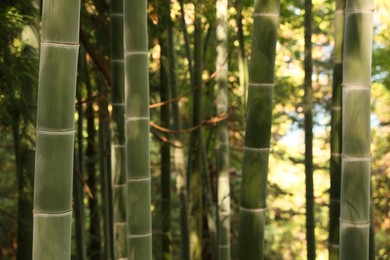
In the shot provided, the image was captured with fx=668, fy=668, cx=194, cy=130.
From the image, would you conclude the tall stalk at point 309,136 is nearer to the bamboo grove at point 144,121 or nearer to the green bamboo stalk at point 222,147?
the bamboo grove at point 144,121

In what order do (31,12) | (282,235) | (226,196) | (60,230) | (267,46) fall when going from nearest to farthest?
(60,230) → (267,46) → (31,12) → (226,196) → (282,235)

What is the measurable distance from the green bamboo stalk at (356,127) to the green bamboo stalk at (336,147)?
1117 mm

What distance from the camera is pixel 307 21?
513 centimetres

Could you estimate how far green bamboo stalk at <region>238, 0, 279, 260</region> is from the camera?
3076 mm

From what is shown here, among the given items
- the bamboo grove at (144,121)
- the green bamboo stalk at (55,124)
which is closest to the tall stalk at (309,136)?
the bamboo grove at (144,121)

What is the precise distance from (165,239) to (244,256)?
347cm

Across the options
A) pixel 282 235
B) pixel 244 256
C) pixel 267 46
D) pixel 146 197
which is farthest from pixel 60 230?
pixel 282 235

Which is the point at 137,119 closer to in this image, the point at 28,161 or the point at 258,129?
A: the point at 258,129

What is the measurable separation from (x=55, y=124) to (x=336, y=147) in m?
2.25

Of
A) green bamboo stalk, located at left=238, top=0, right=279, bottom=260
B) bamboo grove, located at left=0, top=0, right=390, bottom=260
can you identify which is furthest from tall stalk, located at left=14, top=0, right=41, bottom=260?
green bamboo stalk, located at left=238, top=0, right=279, bottom=260

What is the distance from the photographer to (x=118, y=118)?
14.3ft

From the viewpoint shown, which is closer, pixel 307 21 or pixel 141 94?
pixel 141 94

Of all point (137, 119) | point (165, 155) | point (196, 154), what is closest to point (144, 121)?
point (137, 119)

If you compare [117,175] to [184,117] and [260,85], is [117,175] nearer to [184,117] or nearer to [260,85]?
[260,85]
